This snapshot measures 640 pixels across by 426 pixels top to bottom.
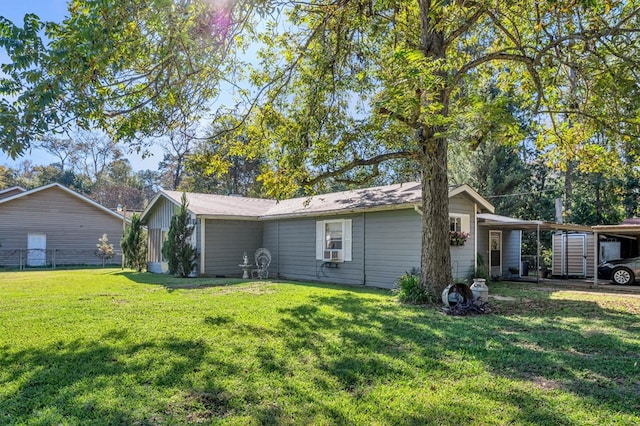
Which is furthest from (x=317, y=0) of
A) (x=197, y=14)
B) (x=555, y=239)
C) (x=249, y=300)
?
(x=555, y=239)

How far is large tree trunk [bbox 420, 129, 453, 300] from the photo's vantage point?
8234 millimetres

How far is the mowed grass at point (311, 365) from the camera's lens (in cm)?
307

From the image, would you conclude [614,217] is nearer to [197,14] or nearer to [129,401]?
[197,14]

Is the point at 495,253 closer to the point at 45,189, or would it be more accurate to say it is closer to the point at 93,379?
the point at 93,379

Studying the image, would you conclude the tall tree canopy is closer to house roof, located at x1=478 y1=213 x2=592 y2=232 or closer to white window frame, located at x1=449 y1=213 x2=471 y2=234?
white window frame, located at x1=449 y1=213 x2=471 y2=234

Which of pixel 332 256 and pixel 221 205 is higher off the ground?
pixel 221 205

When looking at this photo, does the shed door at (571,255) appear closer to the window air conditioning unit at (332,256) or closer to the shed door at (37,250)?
the window air conditioning unit at (332,256)

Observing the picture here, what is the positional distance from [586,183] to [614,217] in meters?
2.73

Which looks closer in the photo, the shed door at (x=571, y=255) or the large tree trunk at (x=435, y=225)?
the large tree trunk at (x=435, y=225)

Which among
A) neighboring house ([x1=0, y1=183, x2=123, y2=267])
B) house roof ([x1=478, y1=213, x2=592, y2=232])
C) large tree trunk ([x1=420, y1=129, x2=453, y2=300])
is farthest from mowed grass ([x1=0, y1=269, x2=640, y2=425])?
neighboring house ([x1=0, y1=183, x2=123, y2=267])

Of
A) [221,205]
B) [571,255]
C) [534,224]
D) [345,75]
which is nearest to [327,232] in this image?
[221,205]

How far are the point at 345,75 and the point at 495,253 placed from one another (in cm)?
1029

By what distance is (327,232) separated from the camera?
12.9 metres

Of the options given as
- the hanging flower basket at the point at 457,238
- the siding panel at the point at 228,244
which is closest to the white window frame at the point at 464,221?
the hanging flower basket at the point at 457,238
